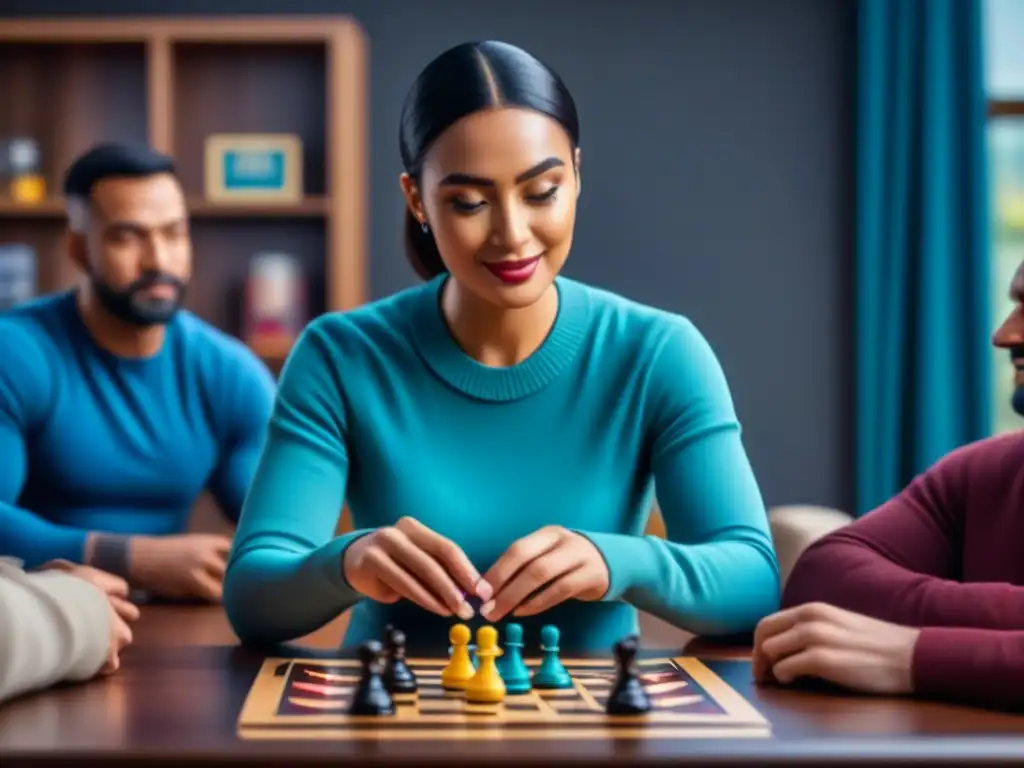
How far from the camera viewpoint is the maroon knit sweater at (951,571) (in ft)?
3.93

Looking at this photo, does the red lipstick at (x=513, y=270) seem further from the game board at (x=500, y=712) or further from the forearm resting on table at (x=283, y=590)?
the game board at (x=500, y=712)

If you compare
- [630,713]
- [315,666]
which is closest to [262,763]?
[630,713]

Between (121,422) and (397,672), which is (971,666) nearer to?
(397,672)

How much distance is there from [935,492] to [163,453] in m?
1.52

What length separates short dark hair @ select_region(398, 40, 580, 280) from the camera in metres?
1.50

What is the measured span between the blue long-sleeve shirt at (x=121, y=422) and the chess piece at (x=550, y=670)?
1.40m

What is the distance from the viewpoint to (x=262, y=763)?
97 cm

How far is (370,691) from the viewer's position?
1121mm

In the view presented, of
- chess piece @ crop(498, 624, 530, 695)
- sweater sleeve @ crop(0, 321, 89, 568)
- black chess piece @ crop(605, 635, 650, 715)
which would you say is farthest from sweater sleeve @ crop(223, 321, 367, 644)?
sweater sleeve @ crop(0, 321, 89, 568)

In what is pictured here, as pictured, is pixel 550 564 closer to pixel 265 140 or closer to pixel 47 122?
pixel 265 140

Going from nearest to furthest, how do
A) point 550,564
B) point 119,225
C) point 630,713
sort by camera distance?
point 630,713
point 550,564
point 119,225

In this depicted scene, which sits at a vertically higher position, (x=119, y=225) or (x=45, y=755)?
(x=119, y=225)

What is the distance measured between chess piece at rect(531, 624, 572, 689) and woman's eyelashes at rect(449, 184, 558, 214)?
45 centimetres

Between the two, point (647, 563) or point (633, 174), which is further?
point (633, 174)
